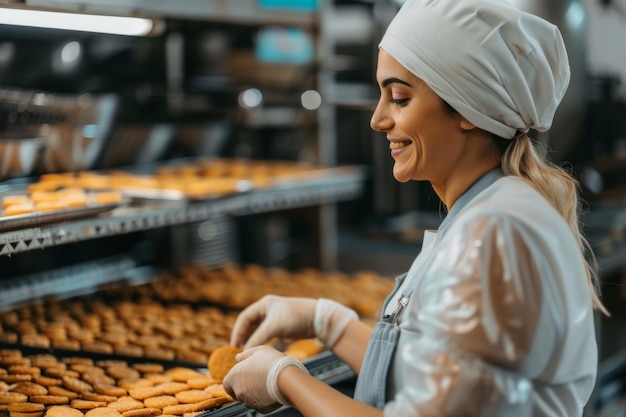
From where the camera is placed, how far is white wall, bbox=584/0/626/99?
4.67 meters

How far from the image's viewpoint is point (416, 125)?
1556 millimetres

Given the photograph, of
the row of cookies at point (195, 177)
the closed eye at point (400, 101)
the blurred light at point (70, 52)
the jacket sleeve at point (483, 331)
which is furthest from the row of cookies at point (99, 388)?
the blurred light at point (70, 52)

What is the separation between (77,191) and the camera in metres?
2.44

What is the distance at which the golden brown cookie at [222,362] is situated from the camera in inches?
80.5

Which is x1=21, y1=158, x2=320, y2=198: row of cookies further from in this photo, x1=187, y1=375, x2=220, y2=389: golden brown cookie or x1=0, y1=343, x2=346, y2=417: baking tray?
x1=187, y1=375, x2=220, y2=389: golden brown cookie

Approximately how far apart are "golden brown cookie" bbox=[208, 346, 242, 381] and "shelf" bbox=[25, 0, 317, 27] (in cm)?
115

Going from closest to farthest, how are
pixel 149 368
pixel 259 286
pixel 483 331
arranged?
pixel 483 331, pixel 149 368, pixel 259 286

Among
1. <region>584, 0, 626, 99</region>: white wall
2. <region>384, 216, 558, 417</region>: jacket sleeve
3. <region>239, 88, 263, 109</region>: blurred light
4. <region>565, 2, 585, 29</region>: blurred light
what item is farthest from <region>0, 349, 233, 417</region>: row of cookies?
<region>584, 0, 626, 99</region>: white wall

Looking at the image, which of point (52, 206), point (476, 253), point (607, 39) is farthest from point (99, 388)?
point (607, 39)

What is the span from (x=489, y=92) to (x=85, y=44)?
7.30 feet

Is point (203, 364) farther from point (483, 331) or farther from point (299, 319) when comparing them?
point (483, 331)

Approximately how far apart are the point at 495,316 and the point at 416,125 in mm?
459

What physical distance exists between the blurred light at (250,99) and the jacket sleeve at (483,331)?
262cm

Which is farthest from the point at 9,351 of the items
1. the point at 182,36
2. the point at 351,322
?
the point at 182,36
